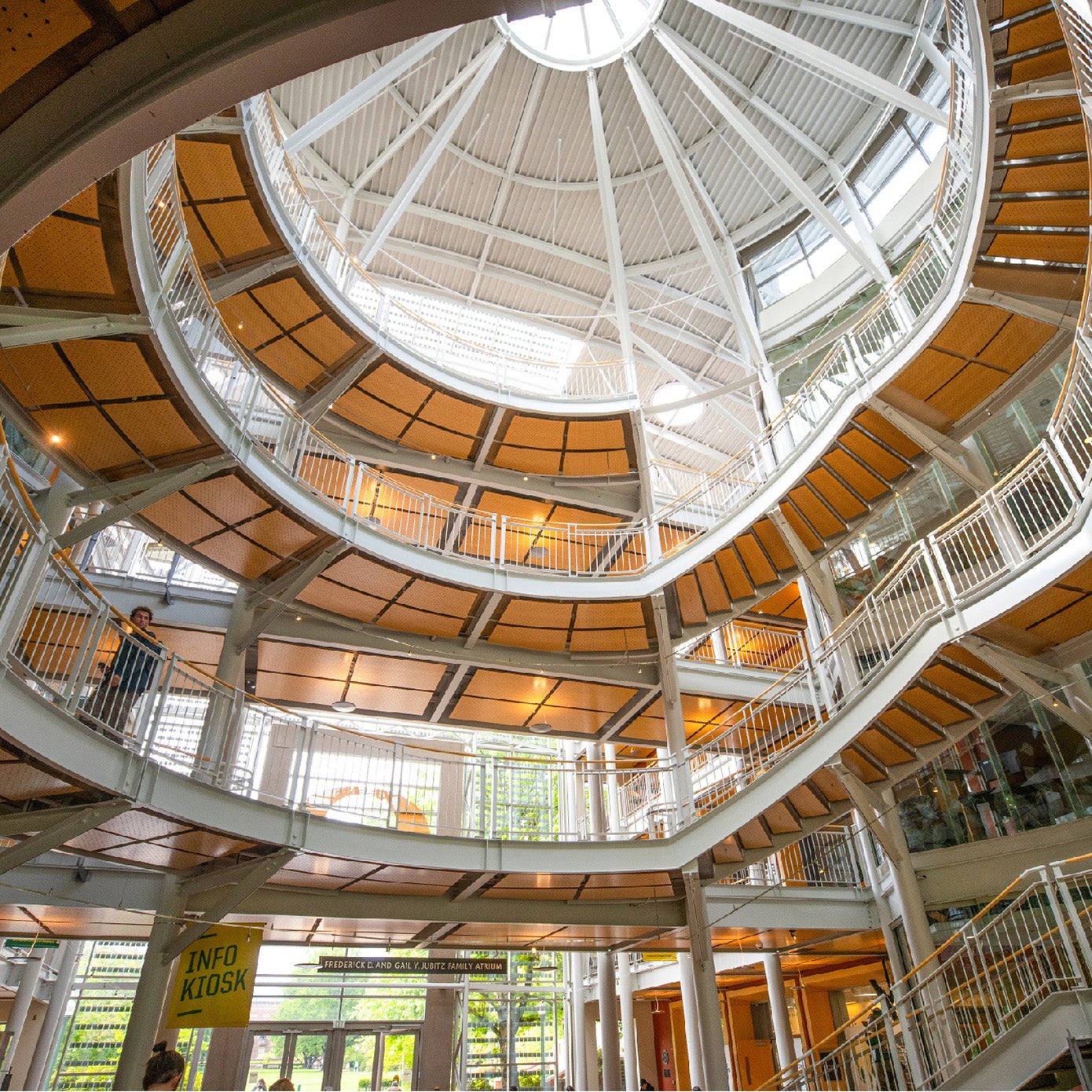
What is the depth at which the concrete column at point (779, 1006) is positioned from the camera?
19.8 m

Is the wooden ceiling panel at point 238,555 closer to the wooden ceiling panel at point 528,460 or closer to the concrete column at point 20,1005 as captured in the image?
the wooden ceiling panel at point 528,460

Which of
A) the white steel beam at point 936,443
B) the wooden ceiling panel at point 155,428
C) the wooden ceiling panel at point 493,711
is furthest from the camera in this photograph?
the wooden ceiling panel at point 493,711

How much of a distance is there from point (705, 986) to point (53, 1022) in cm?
1679

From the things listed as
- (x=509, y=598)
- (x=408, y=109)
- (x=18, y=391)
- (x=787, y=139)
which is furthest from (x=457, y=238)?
(x=18, y=391)

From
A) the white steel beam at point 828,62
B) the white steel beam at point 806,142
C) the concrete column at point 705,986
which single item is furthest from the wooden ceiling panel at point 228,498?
the white steel beam at point 806,142

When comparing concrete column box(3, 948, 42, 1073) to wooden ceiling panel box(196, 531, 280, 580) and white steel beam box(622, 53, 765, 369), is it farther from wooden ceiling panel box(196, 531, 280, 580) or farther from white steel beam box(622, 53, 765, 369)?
white steel beam box(622, 53, 765, 369)

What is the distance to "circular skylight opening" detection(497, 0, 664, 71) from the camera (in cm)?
2103

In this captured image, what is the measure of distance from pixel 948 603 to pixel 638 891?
28.8 ft

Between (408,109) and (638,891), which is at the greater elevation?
(408,109)

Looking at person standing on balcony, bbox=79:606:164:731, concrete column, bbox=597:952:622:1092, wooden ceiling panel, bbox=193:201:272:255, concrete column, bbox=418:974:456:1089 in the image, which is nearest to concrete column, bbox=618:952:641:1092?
concrete column, bbox=597:952:622:1092

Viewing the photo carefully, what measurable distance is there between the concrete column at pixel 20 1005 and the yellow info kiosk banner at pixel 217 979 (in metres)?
8.95

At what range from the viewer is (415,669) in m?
18.5

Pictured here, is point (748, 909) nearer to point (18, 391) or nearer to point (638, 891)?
point (638, 891)

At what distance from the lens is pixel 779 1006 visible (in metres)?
20.1
